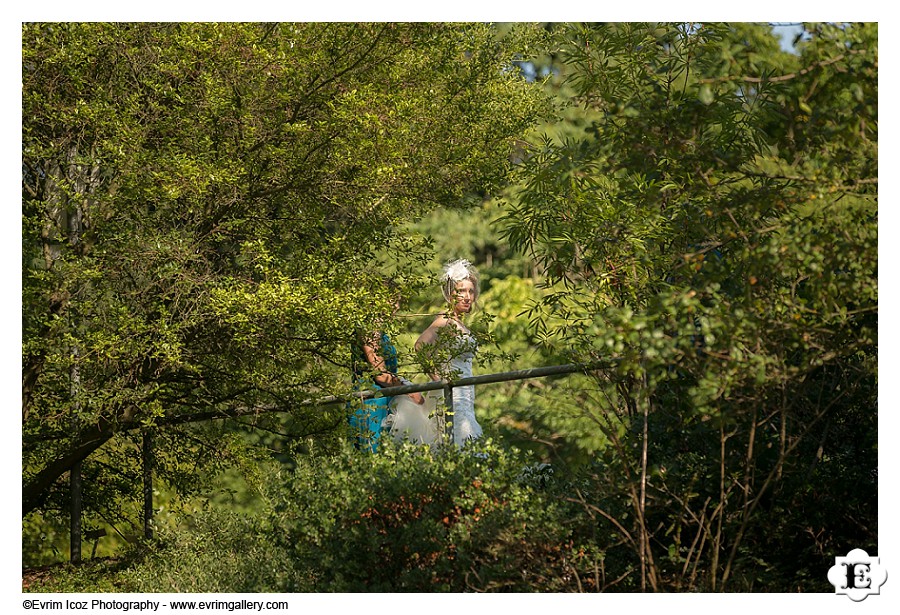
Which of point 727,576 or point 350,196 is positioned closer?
point 727,576

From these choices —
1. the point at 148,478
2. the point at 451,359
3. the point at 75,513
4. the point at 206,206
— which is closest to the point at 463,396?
the point at 451,359

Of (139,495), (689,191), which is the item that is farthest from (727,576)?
(139,495)

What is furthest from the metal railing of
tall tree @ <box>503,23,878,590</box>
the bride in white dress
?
tall tree @ <box>503,23,878,590</box>

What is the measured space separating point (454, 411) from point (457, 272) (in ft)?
3.18

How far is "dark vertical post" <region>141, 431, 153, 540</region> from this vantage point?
23.5 feet

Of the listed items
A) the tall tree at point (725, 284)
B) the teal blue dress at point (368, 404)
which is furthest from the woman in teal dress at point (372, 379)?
the tall tree at point (725, 284)

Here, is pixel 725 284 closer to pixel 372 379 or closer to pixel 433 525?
pixel 433 525

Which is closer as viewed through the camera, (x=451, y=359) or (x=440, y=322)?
(x=451, y=359)

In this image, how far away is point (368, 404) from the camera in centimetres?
640

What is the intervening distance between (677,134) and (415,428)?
3096mm

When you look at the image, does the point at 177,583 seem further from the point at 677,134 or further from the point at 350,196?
the point at 677,134

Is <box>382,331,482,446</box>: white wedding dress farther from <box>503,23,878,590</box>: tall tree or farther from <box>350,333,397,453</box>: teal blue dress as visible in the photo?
<box>503,23,878,590</box>: tall tree

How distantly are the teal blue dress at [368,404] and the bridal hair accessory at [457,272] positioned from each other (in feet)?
1.78

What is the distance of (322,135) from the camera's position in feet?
20.1
